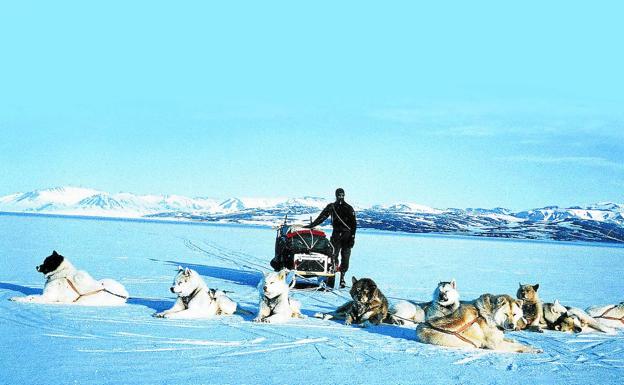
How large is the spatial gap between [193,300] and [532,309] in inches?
170

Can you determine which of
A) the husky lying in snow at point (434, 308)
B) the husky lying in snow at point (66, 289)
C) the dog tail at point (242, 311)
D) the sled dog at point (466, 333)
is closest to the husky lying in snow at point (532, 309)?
the husky lying in snow at point (434, 308)

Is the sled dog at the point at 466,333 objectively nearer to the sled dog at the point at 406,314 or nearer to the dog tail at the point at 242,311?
the sled dog at the point at 406,314

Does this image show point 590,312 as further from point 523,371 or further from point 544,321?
point 523,371

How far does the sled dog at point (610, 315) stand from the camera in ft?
25.8

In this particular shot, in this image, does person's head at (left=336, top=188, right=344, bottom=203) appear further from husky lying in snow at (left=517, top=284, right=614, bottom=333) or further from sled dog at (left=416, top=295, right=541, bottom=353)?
sled dog at (left=416, top=295, right=541, bottom=353)

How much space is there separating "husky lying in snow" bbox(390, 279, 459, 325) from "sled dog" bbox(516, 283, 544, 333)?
95 centimetres

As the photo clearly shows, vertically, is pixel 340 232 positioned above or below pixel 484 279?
above

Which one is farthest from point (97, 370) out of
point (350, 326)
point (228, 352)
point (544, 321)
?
point (544, 321)

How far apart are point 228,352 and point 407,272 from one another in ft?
36.6

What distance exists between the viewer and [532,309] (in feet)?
24.9

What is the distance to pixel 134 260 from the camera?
16.2 meters

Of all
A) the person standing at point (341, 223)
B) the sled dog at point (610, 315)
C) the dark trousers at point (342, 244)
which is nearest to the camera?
the sled dog at point (610, 315)

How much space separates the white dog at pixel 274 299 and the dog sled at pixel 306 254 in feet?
9.34

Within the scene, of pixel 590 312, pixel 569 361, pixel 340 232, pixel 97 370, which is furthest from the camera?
pixel 340 232
